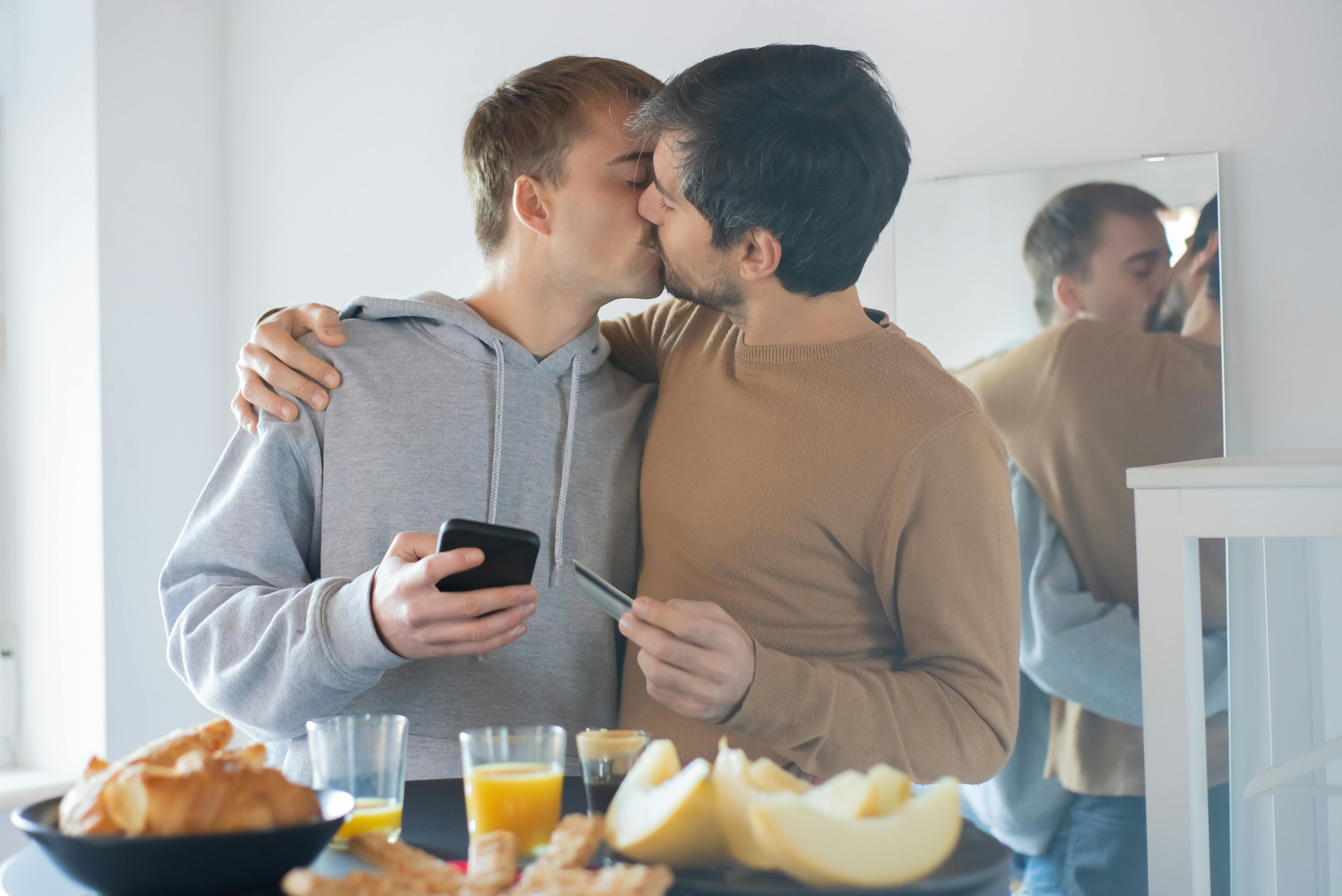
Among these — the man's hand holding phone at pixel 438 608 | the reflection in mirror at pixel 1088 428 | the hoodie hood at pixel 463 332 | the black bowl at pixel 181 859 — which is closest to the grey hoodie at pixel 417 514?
the hoodie hood at pixel 463 332

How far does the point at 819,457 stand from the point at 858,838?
65cm

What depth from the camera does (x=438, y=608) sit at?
0.99 meters

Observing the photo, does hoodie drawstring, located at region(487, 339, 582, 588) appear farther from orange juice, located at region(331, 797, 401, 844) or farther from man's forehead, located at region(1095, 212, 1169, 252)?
man's forehead, located at region(1095, 212, 1169, 252)

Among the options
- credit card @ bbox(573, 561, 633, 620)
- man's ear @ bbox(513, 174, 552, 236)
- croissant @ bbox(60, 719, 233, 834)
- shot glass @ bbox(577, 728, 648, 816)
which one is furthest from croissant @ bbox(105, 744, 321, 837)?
man's ear @ bbox(513, 174, 552, 236)

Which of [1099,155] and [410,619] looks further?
[1099,155]

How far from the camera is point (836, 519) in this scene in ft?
3.94

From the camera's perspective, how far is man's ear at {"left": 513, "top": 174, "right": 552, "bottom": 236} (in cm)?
143

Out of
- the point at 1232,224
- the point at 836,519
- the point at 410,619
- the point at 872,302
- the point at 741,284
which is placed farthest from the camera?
the point at 872,302

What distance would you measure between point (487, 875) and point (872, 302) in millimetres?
1741

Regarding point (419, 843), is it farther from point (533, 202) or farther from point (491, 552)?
point (533, 202)

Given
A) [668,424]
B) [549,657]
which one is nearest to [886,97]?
[668,424]

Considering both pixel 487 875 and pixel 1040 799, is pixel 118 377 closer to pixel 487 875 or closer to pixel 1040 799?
pixel 1040 799

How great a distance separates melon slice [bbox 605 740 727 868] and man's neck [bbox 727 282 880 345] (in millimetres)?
700

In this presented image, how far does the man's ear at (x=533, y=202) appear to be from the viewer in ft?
4.69
